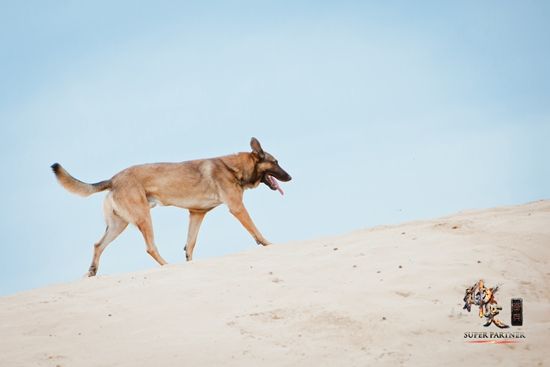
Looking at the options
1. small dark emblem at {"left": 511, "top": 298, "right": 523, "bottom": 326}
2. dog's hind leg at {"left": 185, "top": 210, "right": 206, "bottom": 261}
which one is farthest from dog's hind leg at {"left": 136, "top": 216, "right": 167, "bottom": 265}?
small dark emblem at {"left": 511, "top": 298, "right": 523, "bottom": 326}

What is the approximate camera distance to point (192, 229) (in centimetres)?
1331

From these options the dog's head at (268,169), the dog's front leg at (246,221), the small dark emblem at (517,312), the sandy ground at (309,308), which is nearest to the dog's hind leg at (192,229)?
the dog's front leg at (246,221)

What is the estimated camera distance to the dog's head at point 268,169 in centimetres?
1385

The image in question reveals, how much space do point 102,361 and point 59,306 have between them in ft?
5.57

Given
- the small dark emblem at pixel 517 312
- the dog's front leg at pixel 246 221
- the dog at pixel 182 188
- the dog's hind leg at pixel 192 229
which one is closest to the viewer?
the small dark emblem at pixel 517 312

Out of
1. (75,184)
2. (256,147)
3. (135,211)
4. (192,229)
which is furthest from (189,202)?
(75,184)

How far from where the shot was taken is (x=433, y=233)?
27.2 feet

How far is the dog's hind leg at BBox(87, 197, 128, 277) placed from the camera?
1161 centimetres

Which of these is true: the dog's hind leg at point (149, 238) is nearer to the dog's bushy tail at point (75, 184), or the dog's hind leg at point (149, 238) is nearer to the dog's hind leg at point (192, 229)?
the dog's bushy tail at point (75, 184)

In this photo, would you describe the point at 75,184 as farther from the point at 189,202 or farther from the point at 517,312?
the point at 517,312

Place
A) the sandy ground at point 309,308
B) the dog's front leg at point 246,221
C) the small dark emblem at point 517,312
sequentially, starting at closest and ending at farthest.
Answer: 1. the sandy ground at point 309,308
2. the small dark emblem at point 517,312
3. the dog's front leg at point 246,221

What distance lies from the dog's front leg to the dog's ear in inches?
53.5

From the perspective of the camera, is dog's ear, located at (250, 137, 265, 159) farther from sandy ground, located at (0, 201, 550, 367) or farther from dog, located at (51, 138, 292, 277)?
sandy ground, located at (0, 201, 550, 367)

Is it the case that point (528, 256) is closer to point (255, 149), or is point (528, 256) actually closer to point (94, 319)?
point (94, 319)
